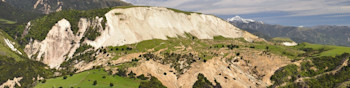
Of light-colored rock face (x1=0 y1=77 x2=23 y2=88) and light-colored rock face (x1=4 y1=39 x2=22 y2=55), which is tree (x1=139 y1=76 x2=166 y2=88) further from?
light-colored rock face (x1=4 y1=39 x2=22 y2=55)

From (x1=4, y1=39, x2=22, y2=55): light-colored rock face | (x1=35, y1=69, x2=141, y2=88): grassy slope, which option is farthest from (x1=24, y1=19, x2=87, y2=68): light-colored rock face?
(x1=35, y1=69, x2=141, y2=88): grassy slope

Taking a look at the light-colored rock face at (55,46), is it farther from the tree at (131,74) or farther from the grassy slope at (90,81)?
the tree at (131,74)

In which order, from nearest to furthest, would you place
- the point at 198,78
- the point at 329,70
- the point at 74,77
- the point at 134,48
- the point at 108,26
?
the point at 74,77, the point at 198,78, the point at 329,70, the point at 134,48, the point at 108,26

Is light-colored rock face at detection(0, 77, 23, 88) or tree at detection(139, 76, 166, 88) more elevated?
light-colored rock face at detection(0, 77, 23, 88)

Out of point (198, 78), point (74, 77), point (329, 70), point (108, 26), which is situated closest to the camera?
point (74, 77)

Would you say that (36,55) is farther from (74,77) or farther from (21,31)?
(74,77)

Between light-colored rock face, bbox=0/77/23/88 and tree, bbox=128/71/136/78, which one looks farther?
tree, bbox=128/71/136/78

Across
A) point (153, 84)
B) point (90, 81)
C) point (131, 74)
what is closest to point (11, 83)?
point (90, 81)

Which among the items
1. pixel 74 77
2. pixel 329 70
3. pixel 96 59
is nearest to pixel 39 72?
pixel 96 59
